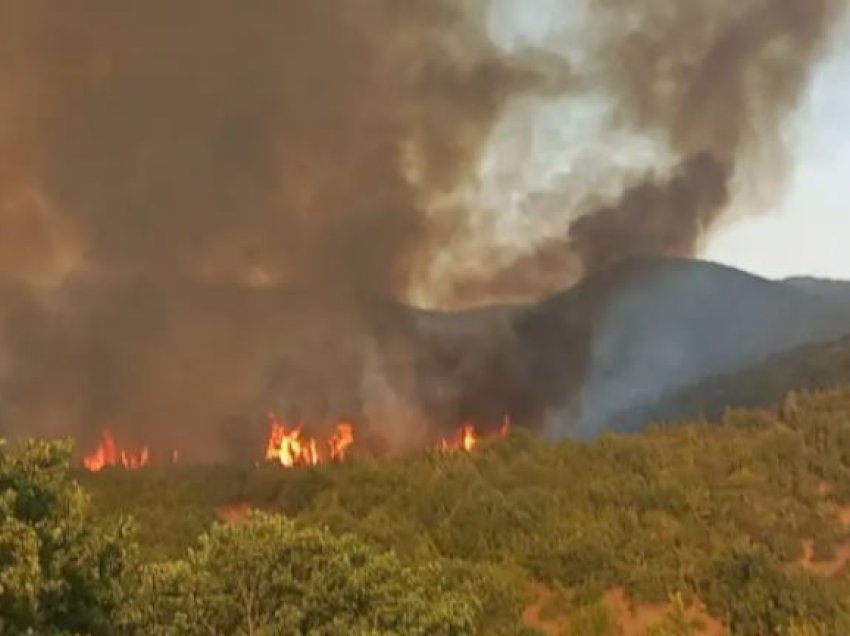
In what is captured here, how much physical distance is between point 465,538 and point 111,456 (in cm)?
3437

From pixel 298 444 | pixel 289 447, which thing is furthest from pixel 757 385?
pixel 289 447

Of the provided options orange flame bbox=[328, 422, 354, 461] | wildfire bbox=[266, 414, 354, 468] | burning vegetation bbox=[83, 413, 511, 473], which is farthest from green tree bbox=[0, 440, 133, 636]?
orange flame bbox=[328, 422, 354, 461]

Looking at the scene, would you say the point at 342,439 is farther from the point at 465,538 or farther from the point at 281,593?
the point at 281,593

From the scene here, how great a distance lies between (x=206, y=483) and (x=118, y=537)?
39.0 meters

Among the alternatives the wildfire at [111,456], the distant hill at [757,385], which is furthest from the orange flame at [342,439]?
the distant hill at [757,385]

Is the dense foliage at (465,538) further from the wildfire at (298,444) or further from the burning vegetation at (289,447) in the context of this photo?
the wildfire at (298,444)

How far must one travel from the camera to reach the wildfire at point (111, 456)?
66725 mm

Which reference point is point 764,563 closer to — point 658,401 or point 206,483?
point 206,483

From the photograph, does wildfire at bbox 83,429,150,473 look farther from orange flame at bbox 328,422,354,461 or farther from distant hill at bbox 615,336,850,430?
distant hill at bbox 615,336,850,430

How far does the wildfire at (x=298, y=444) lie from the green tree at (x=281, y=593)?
4384cm

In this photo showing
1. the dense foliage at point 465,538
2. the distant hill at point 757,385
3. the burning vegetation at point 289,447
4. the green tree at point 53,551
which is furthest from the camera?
the distant hill at point 757,385

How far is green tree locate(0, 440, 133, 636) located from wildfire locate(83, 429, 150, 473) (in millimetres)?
49484

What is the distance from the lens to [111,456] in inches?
2731

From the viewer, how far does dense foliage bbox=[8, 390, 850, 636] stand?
16406 mm
